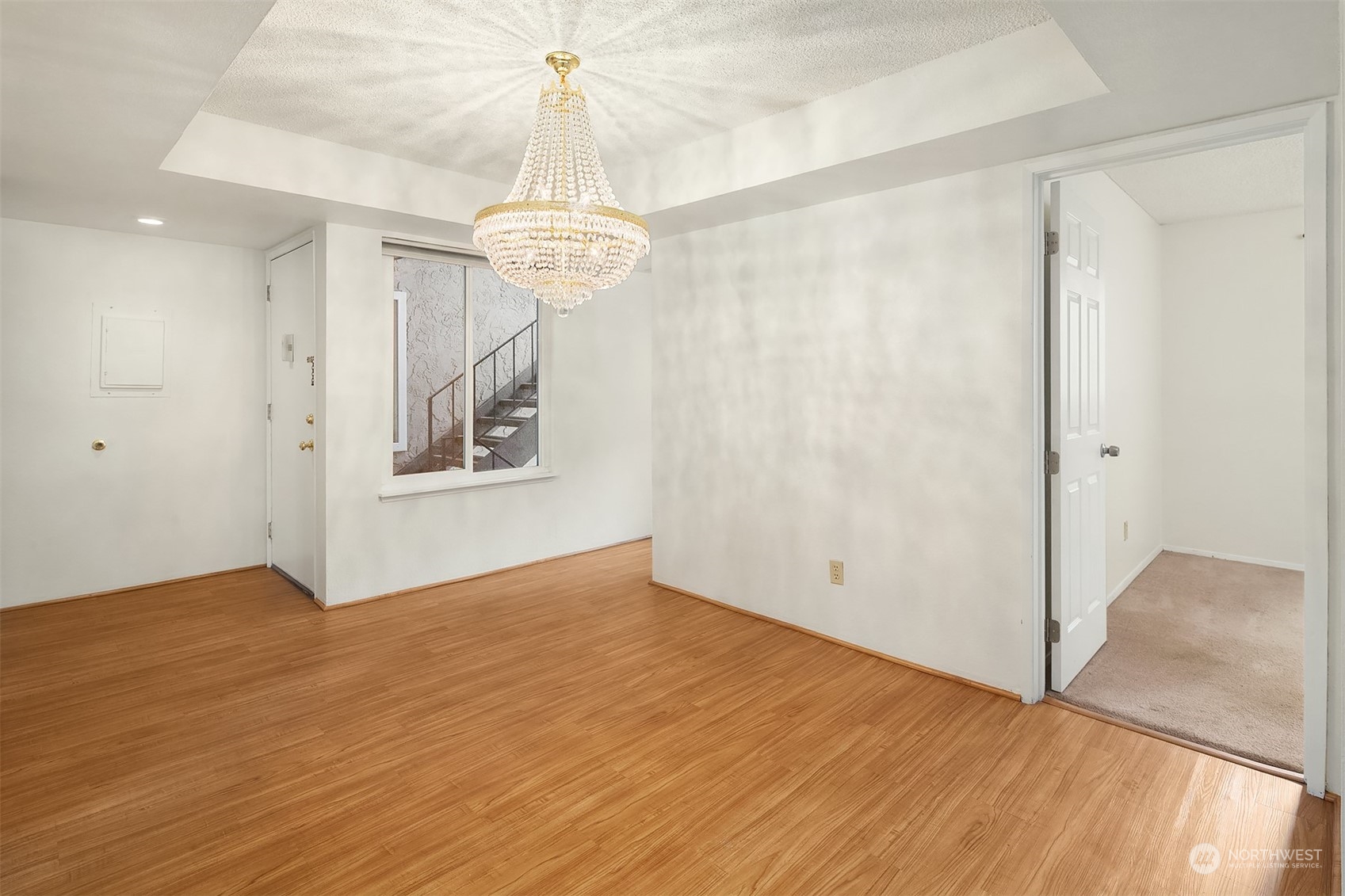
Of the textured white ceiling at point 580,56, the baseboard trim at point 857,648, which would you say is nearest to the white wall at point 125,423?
the textured white ceiling at point 580,56

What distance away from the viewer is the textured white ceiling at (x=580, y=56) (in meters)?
2.17

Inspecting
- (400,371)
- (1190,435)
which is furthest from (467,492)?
(1190,435)

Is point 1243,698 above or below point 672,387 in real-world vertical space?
below

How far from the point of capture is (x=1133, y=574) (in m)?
4.42

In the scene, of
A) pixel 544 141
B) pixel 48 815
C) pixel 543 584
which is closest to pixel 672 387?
pixel 543 584

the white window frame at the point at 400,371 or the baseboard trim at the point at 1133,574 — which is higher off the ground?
the white window frame at the point at 400,371

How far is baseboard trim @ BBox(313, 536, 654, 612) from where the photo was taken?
3934 millimetres

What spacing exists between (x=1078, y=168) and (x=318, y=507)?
421 cm

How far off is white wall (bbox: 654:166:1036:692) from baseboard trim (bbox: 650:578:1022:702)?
0.03m

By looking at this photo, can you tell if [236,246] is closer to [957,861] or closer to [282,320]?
[282,320]

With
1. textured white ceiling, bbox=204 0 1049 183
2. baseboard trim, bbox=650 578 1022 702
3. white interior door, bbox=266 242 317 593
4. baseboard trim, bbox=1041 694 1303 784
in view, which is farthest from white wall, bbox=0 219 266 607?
baseboard trim, bbox=1041 694 1303 784

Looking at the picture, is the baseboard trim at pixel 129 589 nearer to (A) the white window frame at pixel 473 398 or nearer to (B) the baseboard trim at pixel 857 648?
(A) the white window frame at pixel 473 398

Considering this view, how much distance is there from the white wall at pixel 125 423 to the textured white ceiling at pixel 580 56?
190 cm

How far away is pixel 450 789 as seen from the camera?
213 centimetres
